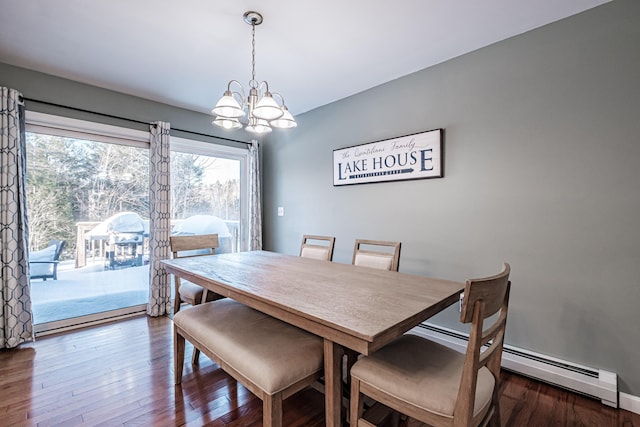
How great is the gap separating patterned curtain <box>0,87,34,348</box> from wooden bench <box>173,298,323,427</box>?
1813 mm

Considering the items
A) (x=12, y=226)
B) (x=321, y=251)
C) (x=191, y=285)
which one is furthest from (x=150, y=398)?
(x=12, y=226)

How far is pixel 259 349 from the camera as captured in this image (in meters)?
1.36

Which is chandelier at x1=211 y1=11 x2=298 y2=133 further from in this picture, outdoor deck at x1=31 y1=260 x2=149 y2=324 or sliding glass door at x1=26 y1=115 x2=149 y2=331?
outdoor deck at x1=31 y1=260 x2=149 y2=324

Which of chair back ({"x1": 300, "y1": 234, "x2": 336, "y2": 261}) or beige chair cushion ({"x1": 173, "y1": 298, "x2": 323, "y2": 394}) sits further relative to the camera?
chair back ({"x1": 300, "y1": 234, "x2": 336, "y2": 261})

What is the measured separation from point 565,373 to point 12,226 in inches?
175

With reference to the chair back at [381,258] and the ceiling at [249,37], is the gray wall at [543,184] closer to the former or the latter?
the ceiling at [249,37]

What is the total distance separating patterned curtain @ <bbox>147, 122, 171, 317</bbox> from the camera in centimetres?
324

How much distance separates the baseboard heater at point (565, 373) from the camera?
1717 millimetres

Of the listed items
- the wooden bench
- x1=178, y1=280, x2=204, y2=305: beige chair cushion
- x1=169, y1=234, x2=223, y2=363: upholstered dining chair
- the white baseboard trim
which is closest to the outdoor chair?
x1=169, y1=234, x2=223, y2=363: upholstered dining chair

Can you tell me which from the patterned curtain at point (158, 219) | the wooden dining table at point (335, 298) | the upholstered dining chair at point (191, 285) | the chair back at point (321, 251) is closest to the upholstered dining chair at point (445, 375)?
the wooden dining table at point (335, 298)

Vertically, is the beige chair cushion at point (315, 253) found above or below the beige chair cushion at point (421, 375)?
above

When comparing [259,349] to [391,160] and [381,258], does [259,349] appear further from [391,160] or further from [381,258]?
[391,160]

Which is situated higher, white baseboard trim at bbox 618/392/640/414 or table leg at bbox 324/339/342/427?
table leg at bbox 324/339/342/427

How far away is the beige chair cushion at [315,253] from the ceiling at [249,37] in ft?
5.51
